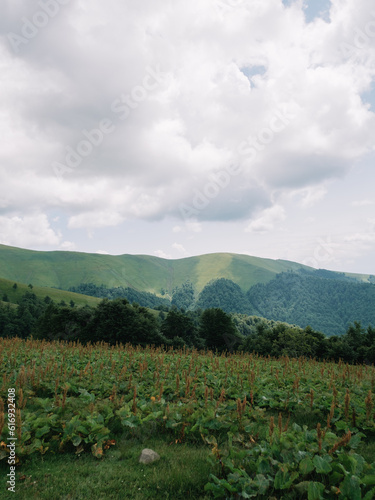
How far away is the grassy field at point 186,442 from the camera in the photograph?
187 inches

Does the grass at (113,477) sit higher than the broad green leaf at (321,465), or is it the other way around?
the broad green leaf at (321,465)

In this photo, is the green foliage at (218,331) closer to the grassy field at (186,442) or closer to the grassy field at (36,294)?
the grassy field at (186,442)

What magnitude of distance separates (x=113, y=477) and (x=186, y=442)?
7.03 ft

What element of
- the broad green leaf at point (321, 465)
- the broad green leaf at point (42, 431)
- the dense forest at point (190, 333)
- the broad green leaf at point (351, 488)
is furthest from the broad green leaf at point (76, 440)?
the dense forest at point (190, 333)

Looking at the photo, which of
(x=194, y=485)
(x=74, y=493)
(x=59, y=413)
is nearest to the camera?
(x=74, y=493)

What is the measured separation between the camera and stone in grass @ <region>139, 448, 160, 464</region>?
19.4 ft

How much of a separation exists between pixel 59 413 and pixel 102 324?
168 ft

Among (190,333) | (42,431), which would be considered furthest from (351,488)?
(190,333)

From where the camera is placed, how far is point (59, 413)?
741 cm

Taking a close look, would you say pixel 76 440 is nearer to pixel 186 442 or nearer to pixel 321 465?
pixel 186 442

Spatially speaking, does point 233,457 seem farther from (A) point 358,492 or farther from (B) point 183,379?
(B) point 183,379

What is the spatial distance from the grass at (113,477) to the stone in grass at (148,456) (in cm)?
9

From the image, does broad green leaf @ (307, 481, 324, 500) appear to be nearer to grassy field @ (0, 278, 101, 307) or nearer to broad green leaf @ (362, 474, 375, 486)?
broad green leaf @ (362, 474, 375, 486)

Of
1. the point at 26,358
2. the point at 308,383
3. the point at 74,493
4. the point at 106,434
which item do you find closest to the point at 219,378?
the point at 308,383
